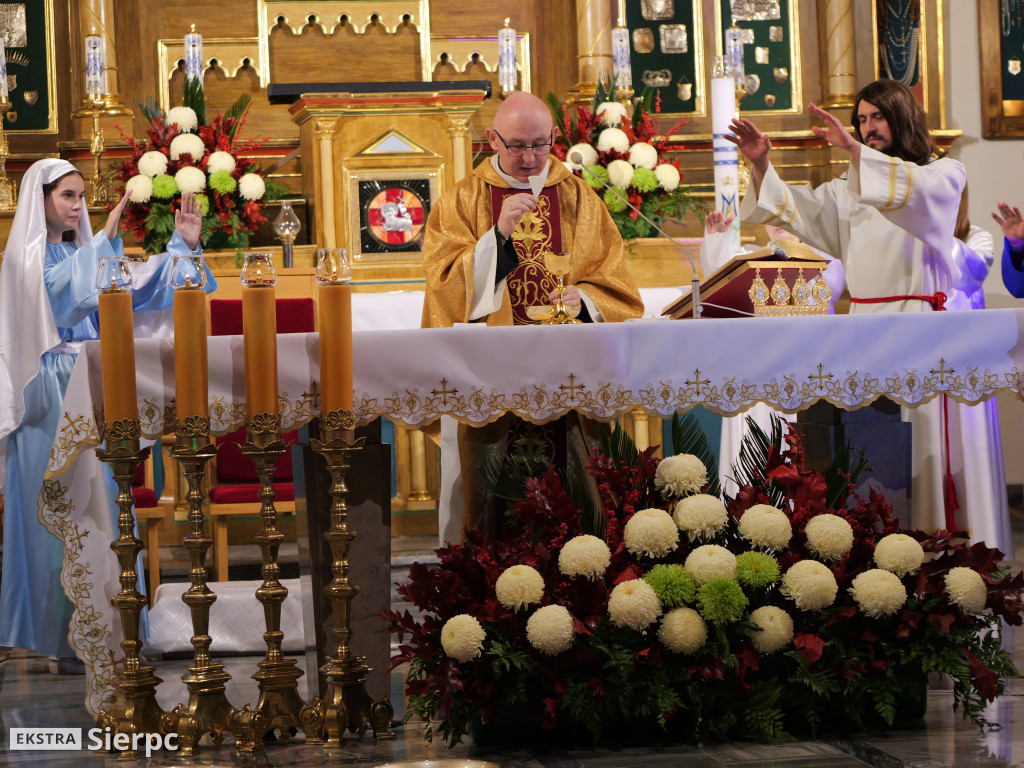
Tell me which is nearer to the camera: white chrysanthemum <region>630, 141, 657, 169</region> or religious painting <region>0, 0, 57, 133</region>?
white chrysanthemum <region>630, 141, 657, 169</region>

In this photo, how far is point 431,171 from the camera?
6828mm

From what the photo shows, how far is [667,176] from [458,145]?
1.12 metres

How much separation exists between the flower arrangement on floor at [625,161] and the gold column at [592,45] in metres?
0.50

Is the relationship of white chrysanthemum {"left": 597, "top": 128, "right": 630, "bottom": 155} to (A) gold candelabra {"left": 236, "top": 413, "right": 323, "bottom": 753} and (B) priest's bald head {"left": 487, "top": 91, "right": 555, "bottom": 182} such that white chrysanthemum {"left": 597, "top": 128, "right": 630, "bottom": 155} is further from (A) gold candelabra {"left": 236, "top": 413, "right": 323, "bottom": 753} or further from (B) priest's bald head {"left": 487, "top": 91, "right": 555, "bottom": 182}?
(A) gold candelabra {"left": 236, "top": 413, "right": 323, "bottom": 753}

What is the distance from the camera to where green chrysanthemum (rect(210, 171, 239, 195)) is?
6.46m

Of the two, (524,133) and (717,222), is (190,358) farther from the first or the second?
(717,222)

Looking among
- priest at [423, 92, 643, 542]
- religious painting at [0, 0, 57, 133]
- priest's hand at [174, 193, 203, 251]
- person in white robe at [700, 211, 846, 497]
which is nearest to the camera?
priest at [423, 92, 643, 542]

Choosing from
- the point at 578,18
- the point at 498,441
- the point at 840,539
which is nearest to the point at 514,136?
the point at 498,441

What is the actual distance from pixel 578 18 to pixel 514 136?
3.83 metres

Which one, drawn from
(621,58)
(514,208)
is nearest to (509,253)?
(514,208)

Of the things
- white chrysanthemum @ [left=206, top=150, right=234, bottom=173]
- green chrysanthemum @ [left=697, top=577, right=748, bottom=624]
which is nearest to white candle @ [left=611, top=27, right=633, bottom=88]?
white chrysanthemum @ [left=206, top=150, right=234, bottom=173]

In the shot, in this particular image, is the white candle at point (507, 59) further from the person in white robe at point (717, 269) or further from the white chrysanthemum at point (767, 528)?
the white chrysanthemum at point (767, 528)

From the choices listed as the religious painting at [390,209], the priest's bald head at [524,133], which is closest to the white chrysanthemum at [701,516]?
the priest's bald head at [524,133]

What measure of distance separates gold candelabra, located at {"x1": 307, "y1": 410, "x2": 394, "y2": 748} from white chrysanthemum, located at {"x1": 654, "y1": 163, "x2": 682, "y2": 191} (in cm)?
385
